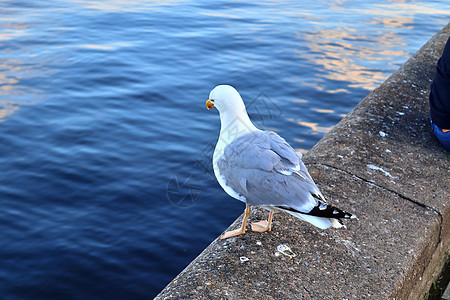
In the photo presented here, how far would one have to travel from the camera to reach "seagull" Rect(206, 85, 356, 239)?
2.38 metres

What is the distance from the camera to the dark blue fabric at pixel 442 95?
355 centimetres

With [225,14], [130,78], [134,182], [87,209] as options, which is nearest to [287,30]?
[225,14]

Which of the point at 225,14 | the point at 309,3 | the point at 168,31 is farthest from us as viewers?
the point at 309,3

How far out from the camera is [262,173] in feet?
8.13

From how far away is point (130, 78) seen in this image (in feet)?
27.3

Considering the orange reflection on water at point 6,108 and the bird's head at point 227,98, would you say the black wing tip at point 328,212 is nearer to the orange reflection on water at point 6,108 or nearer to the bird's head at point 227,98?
the bird's head at point 227,98

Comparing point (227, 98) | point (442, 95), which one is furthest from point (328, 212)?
point (442, 95)

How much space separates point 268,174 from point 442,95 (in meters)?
1.88

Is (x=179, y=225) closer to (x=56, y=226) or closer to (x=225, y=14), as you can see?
(x=56, y=226)

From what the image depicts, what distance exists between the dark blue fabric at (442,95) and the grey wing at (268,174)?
1537 millimetres

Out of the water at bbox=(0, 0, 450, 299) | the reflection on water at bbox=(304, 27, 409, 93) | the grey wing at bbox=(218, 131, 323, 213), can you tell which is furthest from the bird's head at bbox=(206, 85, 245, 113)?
the reflection on water at bbox=(304, 27, 409, 93)

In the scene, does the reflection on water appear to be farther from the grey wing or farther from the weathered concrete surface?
the grey wing

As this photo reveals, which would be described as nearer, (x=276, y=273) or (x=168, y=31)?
(x=276, y=273)

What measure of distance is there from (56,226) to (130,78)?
3714mm
